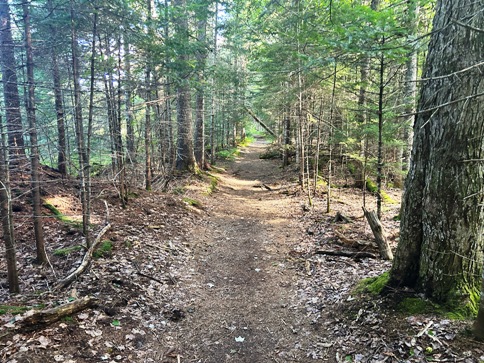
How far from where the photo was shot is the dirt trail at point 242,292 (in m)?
4.34

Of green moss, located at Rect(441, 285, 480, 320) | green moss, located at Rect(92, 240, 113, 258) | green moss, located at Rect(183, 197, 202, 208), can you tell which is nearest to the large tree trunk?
green moss, located at Rect(441, 285, 480, 320)

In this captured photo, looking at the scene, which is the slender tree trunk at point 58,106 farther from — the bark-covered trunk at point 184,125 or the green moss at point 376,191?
the green moss at point 376,191

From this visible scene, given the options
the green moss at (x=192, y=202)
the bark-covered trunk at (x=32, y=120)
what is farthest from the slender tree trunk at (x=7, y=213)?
the green moss at (x=192, y=202)

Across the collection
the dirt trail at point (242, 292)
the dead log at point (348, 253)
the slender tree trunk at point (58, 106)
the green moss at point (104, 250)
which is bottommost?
the dirt trail at point (242, 292)

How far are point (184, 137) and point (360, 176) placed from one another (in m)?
9.32

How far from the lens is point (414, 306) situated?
388cm

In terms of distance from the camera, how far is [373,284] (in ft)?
15.7

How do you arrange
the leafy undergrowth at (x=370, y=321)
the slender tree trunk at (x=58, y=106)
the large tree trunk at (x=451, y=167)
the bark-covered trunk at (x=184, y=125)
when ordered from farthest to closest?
the bark-covered trunk at (x=184, y=125) → the slender tree trunk at (x=58, y=106) → the large tree trunk at (x=451, y=167) → the leafy undergrowth at (x=370, y=321)

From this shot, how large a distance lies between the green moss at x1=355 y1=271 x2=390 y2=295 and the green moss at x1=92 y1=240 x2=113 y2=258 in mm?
5057

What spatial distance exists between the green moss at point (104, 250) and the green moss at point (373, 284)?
16.6ft

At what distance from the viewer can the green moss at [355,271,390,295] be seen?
451cm

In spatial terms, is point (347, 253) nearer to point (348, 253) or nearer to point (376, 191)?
point (348, 253)

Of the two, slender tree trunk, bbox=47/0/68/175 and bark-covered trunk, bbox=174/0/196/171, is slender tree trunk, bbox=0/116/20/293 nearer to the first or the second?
slender tree trunk, bbox=47/0/68/175

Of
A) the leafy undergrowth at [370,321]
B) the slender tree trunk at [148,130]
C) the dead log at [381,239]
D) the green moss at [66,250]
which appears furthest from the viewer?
the slender tree trunk at [148,130]
